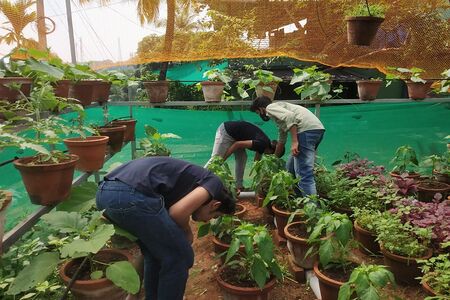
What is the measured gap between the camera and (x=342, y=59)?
4.23 metres

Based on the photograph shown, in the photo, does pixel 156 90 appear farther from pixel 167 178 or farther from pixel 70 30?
pixel 167 178

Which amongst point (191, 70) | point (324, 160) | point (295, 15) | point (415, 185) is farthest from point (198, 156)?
point (191, 70)

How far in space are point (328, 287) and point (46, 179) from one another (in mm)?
1761

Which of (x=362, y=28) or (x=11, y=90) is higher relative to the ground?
(x=362, y=28)

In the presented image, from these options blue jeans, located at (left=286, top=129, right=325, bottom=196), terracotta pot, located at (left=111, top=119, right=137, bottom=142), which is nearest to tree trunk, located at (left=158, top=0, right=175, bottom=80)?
terracotta pot, located at (left=111, top=119, right=137, bottom=142)

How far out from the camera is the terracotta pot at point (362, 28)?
3508mm

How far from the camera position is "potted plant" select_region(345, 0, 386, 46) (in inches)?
138

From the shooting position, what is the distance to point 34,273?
165cm

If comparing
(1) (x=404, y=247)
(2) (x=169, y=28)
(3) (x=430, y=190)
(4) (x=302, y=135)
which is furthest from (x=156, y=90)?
(3) (x=430, y=190)

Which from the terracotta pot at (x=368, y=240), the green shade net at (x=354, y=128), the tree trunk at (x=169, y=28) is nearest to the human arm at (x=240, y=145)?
the green shade net at (x=354, y=128)

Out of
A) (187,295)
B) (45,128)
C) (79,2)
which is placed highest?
(79,2)

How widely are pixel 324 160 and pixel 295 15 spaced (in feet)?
6.59

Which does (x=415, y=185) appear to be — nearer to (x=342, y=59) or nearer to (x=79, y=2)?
→ (x=342, y=59)

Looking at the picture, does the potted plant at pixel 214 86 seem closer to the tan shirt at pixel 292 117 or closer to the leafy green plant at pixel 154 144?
the leafy green plant at pixel 154 144
